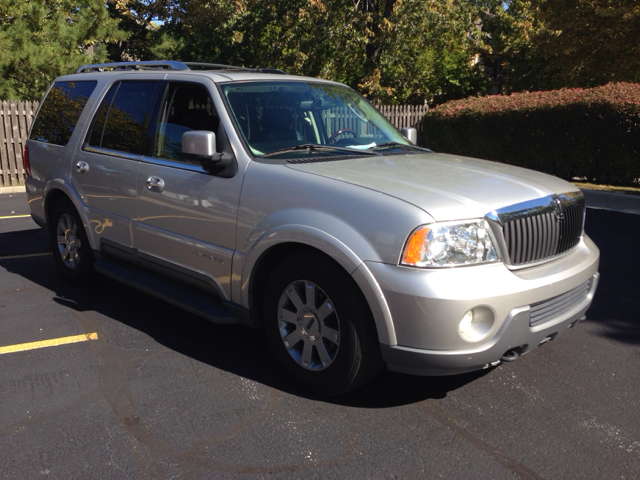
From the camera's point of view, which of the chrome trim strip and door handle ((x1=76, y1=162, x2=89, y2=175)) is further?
door handle ((x1=76, y1=162, x2=89, y2=175))

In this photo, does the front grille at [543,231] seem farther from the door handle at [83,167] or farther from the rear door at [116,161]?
the door handle at [83,167]

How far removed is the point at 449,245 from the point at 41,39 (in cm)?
1801

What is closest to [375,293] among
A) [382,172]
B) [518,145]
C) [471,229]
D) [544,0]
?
[471,229]

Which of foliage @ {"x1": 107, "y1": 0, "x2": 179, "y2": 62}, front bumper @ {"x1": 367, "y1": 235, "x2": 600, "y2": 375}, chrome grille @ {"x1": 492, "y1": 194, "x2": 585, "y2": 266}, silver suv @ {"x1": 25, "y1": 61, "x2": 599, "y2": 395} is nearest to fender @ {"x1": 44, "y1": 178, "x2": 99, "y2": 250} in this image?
silver suv @ {"x1": 25, "y1": 61, "x2": 599, "y2": 395}

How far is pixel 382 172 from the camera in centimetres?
393

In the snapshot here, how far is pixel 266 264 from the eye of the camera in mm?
4016

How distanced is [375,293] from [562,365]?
5.72 ft

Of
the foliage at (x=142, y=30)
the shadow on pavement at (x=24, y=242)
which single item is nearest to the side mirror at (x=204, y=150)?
the shadow on pavement at (x=24, y=242)

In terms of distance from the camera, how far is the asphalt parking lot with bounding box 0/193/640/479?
10.3 ft

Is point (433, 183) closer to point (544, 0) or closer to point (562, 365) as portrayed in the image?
point (562, 365)

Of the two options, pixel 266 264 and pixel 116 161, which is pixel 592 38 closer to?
pixel 116 161

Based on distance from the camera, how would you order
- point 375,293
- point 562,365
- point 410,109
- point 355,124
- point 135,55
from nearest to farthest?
1. point 375,293
2. point 562,365
3. point 355,124
4. point 410,109
5. point 135,55

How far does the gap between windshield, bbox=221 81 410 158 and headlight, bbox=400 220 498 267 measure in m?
1.34

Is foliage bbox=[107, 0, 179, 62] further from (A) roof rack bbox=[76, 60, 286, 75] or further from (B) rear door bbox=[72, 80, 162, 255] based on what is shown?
(B) rear door bbox=[72, 80, 162, 255]
